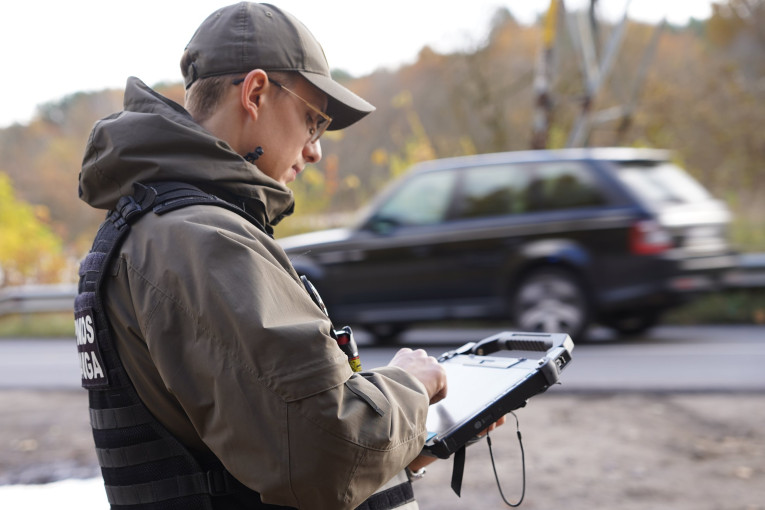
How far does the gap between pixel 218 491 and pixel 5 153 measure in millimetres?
33642

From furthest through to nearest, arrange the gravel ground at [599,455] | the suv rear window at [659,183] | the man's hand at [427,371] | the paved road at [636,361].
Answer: the suv rear window at [659,183] → the paved road at [636,361] → the gravel ground at [599,455] → the man's hand at [427,371]

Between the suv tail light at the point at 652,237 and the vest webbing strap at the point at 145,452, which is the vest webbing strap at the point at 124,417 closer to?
the vest webbing strap at the point at 145,452

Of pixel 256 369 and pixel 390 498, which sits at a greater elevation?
pixel 256 369

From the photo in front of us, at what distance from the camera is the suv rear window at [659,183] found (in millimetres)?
8242

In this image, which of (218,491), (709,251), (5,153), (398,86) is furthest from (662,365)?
(5,153)

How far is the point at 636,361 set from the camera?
763 cm

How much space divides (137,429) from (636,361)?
6.76m

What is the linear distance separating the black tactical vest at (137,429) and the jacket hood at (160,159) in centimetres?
4

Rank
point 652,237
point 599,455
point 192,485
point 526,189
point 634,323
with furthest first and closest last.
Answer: point 634,323, point 526,189, point 652,237, point 599,455, point 192,485

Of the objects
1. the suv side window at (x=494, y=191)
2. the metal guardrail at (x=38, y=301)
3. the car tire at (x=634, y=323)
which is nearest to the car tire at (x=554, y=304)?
the car tire at (x=634, y=323)

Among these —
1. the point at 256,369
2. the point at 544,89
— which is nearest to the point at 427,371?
the point at 256,369

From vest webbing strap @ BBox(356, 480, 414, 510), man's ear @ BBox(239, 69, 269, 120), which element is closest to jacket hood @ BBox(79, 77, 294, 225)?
man's ear @ BBox(239, 69, 269, 120)

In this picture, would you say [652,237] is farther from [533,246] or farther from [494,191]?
[494,191]

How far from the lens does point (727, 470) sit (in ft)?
14.2
